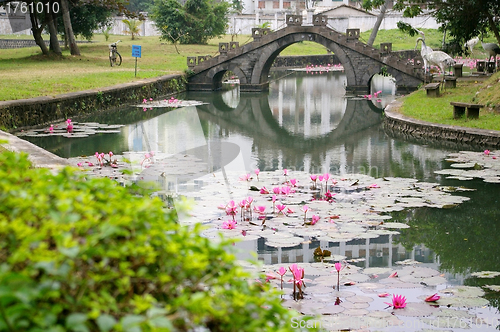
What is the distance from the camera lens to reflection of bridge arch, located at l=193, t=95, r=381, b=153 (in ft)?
45.1

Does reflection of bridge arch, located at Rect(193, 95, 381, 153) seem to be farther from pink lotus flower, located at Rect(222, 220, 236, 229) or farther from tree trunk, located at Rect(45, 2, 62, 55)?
tree trunk, located at Rect(45, 2, 62, 55)

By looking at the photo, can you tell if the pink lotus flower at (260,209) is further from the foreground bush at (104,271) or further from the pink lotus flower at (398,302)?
the foreground bush at (104,271)

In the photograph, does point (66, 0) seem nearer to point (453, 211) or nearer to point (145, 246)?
point (453, 211)

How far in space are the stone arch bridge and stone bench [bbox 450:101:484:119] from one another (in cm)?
1004

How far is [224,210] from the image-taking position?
23.2ft

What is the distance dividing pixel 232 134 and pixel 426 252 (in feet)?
30.0

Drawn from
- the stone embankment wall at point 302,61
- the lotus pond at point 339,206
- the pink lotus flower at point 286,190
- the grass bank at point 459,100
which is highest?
the stone embankment wall at point 302,61

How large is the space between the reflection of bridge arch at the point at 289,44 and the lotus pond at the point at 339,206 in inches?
345

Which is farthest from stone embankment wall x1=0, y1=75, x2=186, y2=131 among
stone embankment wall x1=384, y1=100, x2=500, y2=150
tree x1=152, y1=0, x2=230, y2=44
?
tree x1=152, y1=0, x2=230, y2=44

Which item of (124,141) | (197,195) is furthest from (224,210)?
(124,141)

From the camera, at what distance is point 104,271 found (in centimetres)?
180

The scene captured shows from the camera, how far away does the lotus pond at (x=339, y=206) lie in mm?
4750

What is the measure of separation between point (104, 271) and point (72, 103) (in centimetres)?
1454

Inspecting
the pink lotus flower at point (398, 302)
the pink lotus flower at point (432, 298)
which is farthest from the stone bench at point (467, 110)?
the pink lotus flower at point (398, 302)
